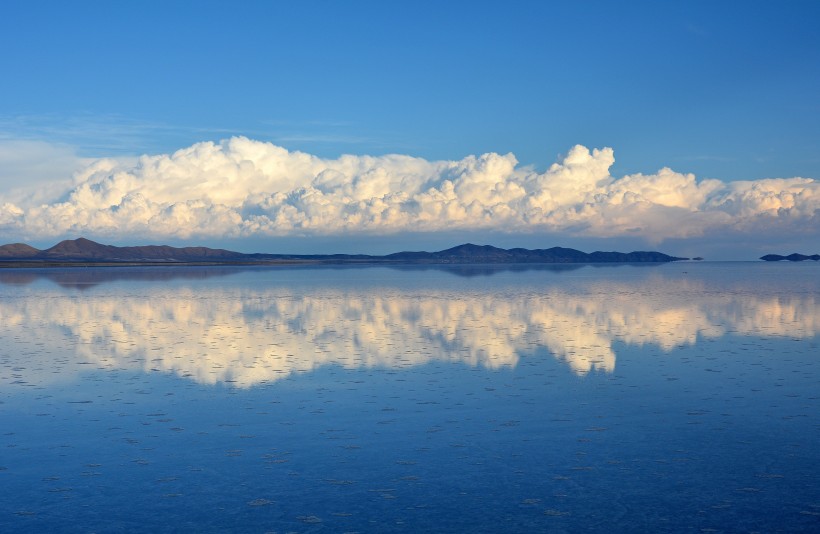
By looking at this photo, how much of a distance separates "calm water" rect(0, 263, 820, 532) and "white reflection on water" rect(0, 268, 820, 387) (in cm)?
27

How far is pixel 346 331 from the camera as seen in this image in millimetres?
36750

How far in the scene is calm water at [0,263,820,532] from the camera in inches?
482

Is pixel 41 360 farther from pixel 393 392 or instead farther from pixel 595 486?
pixel 595 486

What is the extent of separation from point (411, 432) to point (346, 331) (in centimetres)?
1998

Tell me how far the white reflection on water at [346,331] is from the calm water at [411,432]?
0.27 meters

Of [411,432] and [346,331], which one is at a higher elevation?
[346,331]

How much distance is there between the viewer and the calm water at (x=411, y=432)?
1223 centimetres

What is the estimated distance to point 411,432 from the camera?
55.9 feet

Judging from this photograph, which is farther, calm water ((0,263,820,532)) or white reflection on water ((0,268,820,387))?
white reflection on water ((0,268,820,387))

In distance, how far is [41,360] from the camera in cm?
2769

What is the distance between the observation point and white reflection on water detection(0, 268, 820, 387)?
1069 inches

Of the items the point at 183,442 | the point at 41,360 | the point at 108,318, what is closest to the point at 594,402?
the point at 183,442

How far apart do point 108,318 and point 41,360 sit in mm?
17400

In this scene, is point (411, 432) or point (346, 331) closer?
point (411, 432)
